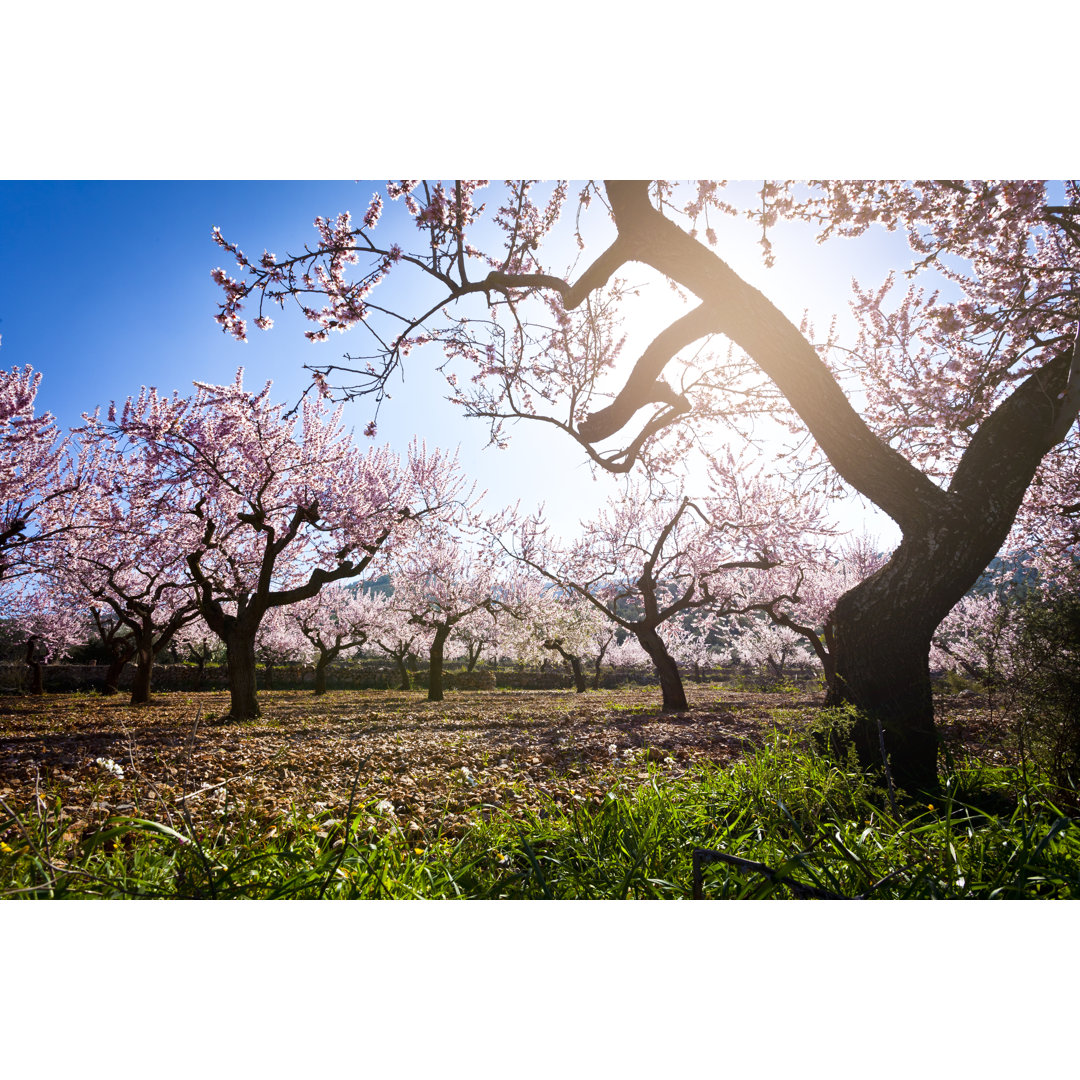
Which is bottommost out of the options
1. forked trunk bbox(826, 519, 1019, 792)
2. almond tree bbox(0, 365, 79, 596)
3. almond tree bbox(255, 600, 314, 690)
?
almond tree bbox(255, 600, 314, 690)

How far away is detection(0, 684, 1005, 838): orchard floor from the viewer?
109 inches

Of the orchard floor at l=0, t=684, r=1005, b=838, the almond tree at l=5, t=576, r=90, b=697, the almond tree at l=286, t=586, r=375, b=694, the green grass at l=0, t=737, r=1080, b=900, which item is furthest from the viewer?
the almond tree at l=286, t=586, r=375, b=694

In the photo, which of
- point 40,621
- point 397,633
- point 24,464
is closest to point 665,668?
point 24,464

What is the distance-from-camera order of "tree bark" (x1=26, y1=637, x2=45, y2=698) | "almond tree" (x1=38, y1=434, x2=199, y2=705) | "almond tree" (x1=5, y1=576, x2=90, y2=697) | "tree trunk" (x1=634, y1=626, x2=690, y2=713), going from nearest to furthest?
"almond tree" (x1=38, y1=434, x2=199, y2=705) < "tree trunk" (x1=634, y1=626, x2=690, y2=713) < "almond tree" (x1=5, y1=576, x2=90, y2=697) < "tree bark" (x1=26, y1=637, x2=45, y2=698)

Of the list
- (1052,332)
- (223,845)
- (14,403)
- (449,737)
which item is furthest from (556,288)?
(14,403)

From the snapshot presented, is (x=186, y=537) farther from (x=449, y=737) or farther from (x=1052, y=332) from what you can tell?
(x=1052, y=332)

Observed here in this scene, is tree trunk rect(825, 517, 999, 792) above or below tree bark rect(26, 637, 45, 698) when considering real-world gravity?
above

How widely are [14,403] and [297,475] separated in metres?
3.23

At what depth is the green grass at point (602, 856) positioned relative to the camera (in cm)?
162

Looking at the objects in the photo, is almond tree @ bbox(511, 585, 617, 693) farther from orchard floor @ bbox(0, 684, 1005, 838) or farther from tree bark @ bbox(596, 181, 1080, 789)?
tree bark @ bbox(596, 181, 1080, 789)

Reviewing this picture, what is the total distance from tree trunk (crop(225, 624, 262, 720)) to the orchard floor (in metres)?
0.42

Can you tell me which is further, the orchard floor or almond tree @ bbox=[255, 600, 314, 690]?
almond tree @ bbox=[255, 600, 314, 690]

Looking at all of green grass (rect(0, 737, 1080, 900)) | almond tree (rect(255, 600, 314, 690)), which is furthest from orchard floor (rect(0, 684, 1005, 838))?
almond tree (rect(255, 600, 314, 690))

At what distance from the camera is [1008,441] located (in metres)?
3.30
